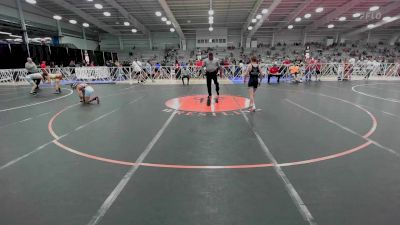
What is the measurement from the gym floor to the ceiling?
58.1ft

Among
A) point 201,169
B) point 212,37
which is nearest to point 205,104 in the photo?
point 201,169

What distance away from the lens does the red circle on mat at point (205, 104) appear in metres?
7.63

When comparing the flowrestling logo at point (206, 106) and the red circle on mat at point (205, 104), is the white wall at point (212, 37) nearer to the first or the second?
the red circle on mat at point (205, 104)

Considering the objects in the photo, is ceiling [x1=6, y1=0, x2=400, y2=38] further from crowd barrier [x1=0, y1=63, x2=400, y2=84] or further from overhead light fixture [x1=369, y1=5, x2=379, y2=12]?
crowd barrier [x1=0, y1=63, x2=400, y2=84]

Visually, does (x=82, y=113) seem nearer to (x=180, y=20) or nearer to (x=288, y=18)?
(x=180, y=20)

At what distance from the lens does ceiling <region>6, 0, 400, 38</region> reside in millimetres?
22453

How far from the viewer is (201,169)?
364 cm

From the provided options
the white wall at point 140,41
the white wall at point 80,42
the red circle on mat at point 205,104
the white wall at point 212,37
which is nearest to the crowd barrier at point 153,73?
the red circle on mat at point 205,104

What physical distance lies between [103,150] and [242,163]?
7.57ft

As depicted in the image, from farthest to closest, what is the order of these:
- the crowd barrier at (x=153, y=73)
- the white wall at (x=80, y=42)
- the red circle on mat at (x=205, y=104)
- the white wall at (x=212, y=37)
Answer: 1. the white wall at (x=212, y=37)
2. the white wall at (x=80, y=42)
3. the crowd barrier at (x=153, y=73)
4. the red circle on mat at (x=205, y=104)

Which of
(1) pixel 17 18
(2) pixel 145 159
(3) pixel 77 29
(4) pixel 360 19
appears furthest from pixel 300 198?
(3) pixel 77 29

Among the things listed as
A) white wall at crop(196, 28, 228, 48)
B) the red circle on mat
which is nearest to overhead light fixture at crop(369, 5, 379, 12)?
white wall at crop(196, 28, 228, 48)

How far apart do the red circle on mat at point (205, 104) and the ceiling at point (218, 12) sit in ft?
48.1

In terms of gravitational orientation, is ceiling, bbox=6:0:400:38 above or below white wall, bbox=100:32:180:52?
above
